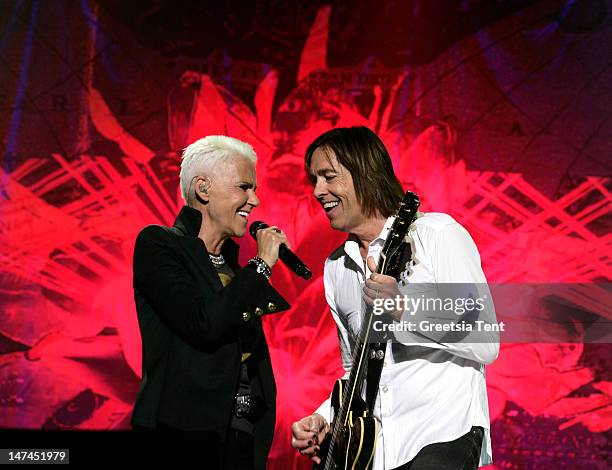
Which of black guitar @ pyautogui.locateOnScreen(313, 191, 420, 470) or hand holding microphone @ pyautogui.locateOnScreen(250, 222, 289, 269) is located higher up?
hand holding microphone @ pyautogui.locateOnScreen(250, 222, 289, 269)

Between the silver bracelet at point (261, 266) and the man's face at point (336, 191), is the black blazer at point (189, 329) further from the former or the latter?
the man's face at point (336, 191)

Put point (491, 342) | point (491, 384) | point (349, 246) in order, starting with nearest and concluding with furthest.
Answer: point (491, 342) < point (349, 246) < point (491, 384)

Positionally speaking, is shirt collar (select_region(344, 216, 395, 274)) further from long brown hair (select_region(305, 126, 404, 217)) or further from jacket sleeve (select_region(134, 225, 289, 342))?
jacket sleeve (select_region(134, 225, 289, 342))

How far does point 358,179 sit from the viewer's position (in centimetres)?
249

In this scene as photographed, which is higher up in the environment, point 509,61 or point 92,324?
point 509,61

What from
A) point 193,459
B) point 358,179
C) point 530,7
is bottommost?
point 193,459

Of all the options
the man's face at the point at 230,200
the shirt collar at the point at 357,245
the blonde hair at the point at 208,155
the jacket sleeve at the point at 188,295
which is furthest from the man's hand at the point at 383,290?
the blonde hair at the point at 208,155

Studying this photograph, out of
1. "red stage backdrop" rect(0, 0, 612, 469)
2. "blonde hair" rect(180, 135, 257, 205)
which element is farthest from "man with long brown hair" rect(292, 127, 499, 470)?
"red stage backdrop" rect(0, 0, 612, 469)

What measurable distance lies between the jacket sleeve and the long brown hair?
1.51ft

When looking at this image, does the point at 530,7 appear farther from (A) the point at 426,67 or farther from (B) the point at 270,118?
(B) the point at 270,118

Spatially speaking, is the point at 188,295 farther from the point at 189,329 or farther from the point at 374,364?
the point at 374,364

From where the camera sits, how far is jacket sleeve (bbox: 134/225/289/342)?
2.17 metres

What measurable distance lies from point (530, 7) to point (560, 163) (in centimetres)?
87

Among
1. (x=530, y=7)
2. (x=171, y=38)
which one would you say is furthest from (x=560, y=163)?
(x=171, y=38)
